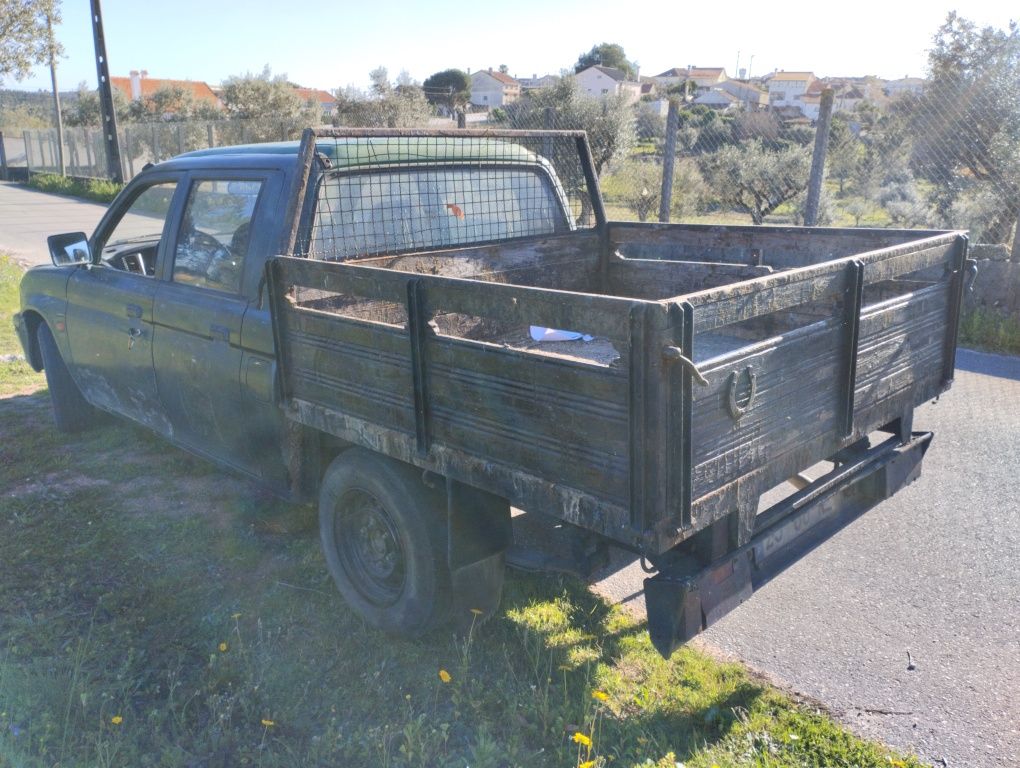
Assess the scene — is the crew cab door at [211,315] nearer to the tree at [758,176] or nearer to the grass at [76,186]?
the tree at [758,176]

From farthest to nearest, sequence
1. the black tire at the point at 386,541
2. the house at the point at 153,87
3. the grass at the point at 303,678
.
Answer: the house at the point at 153,87, the black tire at the point at 386,541, the grass at the point at 303,678

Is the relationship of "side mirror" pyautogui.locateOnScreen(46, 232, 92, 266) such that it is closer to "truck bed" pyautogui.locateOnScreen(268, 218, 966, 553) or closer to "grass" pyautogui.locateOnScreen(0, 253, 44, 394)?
"truck bed" pyautogui.locateOnScreen(268, 218, 966, 553)

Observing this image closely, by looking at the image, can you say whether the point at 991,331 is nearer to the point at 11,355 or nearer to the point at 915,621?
the point at 915,621

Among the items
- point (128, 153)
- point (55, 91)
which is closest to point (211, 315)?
point (128, 153)

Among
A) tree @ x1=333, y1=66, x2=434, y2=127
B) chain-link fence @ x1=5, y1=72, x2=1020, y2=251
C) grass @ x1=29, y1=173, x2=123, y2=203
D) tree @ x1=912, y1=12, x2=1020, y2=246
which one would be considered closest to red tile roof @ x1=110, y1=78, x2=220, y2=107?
grass @ x1=29, y1=173, x2=123, y2=203

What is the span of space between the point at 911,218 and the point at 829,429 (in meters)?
10.5

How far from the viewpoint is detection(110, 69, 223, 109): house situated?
176 feet

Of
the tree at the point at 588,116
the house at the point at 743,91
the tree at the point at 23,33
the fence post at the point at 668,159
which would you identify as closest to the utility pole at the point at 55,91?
the tree at the point at 23,33

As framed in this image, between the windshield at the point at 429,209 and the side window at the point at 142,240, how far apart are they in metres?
1.14

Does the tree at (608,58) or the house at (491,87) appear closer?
the house at (491,87)

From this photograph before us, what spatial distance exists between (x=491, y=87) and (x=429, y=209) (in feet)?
306

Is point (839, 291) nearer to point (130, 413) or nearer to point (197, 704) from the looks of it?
point (197, 704)

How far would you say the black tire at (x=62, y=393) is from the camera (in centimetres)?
583

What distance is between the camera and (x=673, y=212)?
Result: 16.5m
